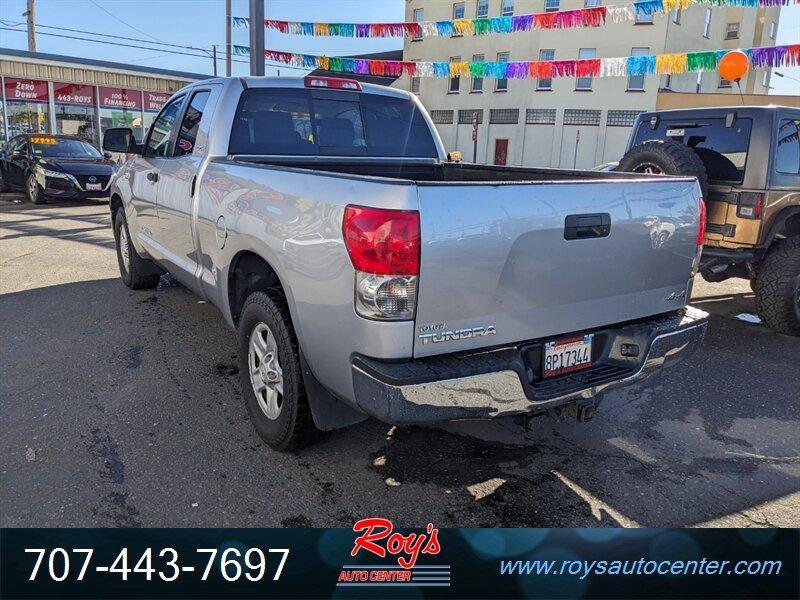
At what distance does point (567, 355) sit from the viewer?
2.84 meters

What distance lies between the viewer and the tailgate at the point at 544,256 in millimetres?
2369

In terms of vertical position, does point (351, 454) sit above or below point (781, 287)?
below

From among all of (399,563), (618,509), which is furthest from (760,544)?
(399,563)

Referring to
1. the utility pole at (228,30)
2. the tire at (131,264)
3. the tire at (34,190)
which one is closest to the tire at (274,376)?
the tire at (131,264)

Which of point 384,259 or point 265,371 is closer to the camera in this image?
point 384,259

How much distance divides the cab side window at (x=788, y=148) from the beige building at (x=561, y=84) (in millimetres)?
29516

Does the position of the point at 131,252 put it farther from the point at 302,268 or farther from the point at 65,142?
the point at 65,142

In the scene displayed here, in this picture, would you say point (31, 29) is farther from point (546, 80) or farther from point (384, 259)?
point (384, 259)

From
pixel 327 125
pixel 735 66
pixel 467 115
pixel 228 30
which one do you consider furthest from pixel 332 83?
pixel 467 115

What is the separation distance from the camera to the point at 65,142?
48.9 ft

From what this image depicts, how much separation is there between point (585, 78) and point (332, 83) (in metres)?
33.8

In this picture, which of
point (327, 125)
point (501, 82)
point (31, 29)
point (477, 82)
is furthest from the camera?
point (477, 82)

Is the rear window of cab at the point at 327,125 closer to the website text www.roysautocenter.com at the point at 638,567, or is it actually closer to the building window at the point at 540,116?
the website text www.roysautocenter.com at the point at 638,567

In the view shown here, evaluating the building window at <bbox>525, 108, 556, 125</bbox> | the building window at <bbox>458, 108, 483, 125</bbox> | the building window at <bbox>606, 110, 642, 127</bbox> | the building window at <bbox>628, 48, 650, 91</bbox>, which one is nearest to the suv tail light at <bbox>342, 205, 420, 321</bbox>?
the building window at <bbox>606, 110, 642, 127</bbox>
